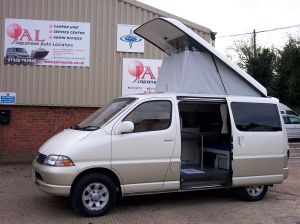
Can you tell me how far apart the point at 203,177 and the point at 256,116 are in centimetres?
160

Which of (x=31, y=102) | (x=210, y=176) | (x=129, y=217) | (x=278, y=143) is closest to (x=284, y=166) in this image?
(x=278, y=143)

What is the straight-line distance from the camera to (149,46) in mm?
13789

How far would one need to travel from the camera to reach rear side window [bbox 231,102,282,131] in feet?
28.2

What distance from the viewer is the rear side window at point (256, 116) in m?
8.60

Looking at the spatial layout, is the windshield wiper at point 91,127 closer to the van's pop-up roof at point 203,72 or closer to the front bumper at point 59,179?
the front bumper at point 59,179

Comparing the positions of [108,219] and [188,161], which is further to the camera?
[188,161]

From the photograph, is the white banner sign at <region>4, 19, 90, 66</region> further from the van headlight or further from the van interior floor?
the van headlight

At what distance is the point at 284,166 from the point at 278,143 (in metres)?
0.47

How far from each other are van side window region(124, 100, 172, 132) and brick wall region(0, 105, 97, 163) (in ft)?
19.3

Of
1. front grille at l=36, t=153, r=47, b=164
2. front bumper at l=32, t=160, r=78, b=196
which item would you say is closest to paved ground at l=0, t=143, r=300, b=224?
front bumper at l=32, t=160, r=78, b=196

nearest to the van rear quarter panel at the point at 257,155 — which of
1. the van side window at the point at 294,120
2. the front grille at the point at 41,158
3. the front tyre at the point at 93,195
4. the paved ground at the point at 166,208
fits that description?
the paved ground at the point at 166,208

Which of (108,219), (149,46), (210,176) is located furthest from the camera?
(149,46)

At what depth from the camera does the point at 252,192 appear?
345 inches

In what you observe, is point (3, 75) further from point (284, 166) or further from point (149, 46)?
point (284, 166)
